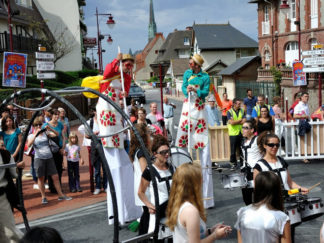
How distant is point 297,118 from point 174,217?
8.56 metres

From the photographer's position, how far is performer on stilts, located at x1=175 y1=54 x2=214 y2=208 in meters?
6.93

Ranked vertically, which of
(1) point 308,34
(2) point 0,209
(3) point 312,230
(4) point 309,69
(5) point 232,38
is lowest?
(3) point 312,230

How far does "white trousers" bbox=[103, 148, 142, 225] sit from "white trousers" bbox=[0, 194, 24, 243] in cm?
180

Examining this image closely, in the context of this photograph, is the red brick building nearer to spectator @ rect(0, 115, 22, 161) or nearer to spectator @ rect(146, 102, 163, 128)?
spectator @ rect(146, 102, 163, 128)

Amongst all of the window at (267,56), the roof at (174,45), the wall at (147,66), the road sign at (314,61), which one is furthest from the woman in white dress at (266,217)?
the wall at (147,66)

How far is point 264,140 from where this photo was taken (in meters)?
4.91

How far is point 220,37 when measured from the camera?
63344mm

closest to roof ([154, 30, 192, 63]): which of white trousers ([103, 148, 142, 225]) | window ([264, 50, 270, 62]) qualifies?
window ([264, 50, 270, 62])

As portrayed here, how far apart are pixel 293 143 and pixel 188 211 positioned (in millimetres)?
8407

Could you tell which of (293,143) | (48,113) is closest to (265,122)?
(293,143)

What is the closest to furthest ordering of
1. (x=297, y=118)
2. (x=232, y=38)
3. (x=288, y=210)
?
(x=288, y=210) → (x=297, y=118) → (x=232, y=38)

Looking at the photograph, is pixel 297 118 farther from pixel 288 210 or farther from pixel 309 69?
pixel 288 210

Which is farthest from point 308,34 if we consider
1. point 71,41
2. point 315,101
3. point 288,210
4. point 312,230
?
point 288,210

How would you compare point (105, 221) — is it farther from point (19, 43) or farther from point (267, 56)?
point (267, 56)
